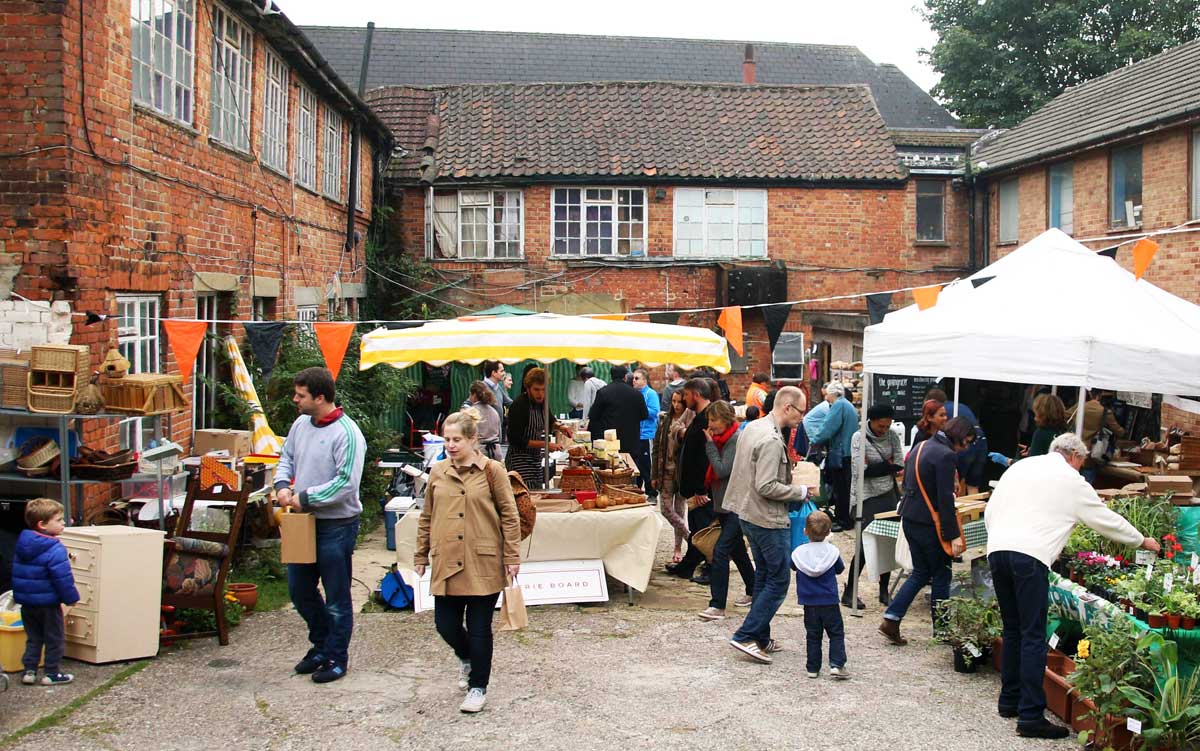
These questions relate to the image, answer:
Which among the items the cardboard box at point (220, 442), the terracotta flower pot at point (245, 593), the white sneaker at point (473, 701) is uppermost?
the cardboard box at point (220, 442)

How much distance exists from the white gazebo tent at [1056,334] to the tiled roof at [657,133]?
1335cm

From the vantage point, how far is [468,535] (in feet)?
20.4

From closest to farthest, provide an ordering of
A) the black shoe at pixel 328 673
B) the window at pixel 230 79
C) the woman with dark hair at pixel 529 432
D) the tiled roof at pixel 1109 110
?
the black shoe at pixel 328 673 → the woman with dark hair at pixel 529 432 → the window at pixel 230 79 → the tiled roof at pixel 1109 110

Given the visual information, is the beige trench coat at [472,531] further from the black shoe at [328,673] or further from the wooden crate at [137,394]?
the wooden crate at [137,394]

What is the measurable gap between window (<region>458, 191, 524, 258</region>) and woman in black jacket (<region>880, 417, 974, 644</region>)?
1526 cm

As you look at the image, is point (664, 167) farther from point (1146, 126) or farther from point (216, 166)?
point (216, 166)

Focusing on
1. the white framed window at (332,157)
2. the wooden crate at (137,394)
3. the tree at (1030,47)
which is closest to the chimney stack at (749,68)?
the tree at (1030,47)

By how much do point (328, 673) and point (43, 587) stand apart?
5.71 ft

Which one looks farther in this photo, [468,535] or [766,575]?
[766,575]

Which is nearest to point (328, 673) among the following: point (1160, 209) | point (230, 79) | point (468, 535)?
point (468, 535)

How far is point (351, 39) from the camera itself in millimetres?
33594

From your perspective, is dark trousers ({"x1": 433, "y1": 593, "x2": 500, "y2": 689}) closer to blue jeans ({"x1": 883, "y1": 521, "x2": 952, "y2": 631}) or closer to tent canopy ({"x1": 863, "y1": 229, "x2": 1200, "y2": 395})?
blue jeans ({"x1": 883, "y1": 521, "x2": 952, "y2": 631})

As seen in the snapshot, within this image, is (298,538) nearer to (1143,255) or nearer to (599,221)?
(1143,255)

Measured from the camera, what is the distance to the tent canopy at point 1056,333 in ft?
26.4
